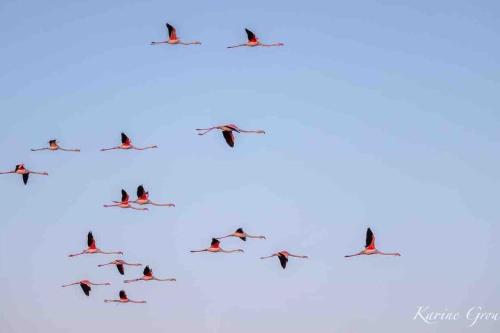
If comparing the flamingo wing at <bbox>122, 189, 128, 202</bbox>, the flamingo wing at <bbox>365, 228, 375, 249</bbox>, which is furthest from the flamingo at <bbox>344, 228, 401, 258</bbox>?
the flamingo wing at <bbox>122, 189, 128, 202</bbox>

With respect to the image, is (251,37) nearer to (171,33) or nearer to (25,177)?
(171,33)

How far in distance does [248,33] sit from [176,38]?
18.0ft

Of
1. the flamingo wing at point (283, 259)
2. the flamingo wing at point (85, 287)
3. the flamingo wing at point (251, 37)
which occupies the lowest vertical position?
the flamingo wing at point (85, 287)

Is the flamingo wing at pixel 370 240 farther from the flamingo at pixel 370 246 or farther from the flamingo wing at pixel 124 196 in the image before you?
the flamingo wing at pixel 124 196

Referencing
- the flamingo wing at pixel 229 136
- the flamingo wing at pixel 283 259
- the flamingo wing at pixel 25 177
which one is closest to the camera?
the flamingo wing at pixel 229 136

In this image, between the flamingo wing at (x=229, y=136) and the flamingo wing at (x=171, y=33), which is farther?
the flamingo wing at (x=171, y=33)

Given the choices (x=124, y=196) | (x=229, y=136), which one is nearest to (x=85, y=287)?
(x=124, y=196)

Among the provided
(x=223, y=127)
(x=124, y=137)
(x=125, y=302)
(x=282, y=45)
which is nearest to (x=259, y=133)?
(x=223, y=127)

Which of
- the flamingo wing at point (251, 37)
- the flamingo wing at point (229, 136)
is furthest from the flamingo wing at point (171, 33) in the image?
the flamingo wing at point (229, 136)

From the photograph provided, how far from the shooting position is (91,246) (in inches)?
3236

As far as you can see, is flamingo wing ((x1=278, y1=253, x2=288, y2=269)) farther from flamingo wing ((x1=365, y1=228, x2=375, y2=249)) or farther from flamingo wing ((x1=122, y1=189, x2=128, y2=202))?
flamingo wing ((x1=122, y1=189, x2=128, y2=202))

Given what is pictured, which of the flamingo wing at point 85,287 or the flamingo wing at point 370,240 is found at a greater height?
the flamingo wing at point 370,240

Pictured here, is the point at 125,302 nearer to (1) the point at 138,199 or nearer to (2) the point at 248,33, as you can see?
(1) the point at 138,199

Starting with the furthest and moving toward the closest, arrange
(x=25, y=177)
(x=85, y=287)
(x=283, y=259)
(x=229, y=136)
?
1. (x=25, y=177)
2. (x=85, y=287)
3. (x=283, y=259)
4. (x=229, y=136)
